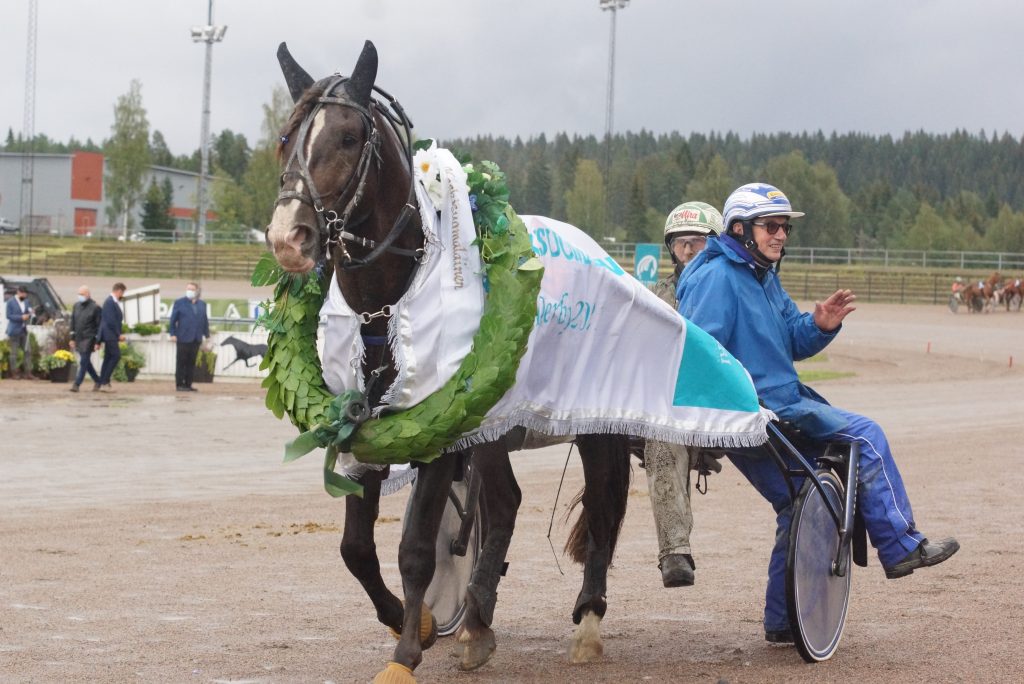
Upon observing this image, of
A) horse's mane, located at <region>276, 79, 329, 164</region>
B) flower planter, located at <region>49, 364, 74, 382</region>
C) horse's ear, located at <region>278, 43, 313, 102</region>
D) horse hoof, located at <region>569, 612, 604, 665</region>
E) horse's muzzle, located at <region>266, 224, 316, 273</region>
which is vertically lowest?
flower planter, located at <region>49, 364, 74, 382</region>

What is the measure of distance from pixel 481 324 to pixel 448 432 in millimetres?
444

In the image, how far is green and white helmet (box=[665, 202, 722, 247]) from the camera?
779 cm

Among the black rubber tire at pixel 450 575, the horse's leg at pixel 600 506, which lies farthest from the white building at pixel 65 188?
the horse's leg at pixel 600 506

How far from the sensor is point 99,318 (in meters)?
22.3

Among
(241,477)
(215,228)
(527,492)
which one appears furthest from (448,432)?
(215,228)

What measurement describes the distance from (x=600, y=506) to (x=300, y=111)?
8.77 feet

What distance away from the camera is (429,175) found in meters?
5.38

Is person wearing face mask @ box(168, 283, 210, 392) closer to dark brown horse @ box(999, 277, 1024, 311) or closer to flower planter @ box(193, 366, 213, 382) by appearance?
flower planter @ box(193, 366, 213, 382)

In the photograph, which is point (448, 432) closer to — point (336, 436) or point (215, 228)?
point (336, 436)

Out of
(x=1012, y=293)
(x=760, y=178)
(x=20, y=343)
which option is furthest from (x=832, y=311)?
(x=760, y=178)

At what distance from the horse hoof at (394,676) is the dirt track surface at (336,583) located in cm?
51

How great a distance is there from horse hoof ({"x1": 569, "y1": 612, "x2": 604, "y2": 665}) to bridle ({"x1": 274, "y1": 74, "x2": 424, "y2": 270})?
1.90 meters

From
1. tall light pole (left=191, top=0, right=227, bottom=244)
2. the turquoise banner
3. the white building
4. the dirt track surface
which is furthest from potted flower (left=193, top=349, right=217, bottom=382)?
the white building

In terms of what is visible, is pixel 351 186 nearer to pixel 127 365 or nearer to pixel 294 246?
pixel 294 246
